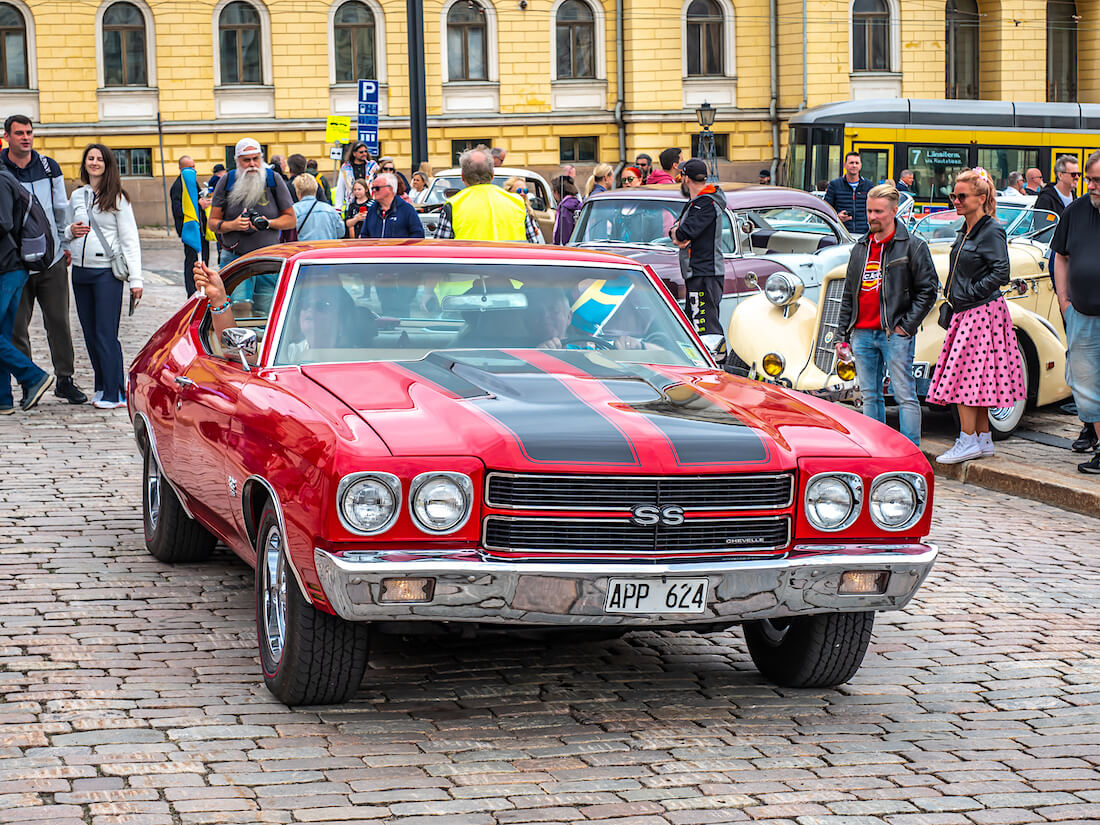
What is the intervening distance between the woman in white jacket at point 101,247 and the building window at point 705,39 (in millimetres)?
36099

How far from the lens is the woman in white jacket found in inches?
476

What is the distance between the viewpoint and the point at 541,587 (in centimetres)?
471

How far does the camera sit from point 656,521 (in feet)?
15.8

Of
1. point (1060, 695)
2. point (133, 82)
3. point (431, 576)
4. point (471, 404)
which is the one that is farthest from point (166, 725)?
point (133, 82)

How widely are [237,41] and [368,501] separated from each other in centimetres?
4209

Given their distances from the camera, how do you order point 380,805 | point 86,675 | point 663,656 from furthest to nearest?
point 663,656 < point 86,675 < point 380,805

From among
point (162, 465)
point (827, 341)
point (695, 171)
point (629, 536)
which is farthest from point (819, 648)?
point (695, 171)

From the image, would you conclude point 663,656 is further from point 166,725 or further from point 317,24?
point 317,24

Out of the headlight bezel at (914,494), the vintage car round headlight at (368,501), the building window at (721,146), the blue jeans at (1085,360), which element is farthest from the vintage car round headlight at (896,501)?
the building window at (721,146)

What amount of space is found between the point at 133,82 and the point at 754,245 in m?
33.0

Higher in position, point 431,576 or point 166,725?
point 431,576

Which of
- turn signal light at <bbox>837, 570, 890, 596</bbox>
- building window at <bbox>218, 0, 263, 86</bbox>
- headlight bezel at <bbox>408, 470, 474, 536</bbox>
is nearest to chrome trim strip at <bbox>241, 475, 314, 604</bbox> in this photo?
headlight bezel at <bbox>408, 470, 474, 536</bbox>

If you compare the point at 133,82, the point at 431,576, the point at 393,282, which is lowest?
the point at 431,576

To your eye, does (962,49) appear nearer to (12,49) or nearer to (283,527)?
(12,49)
